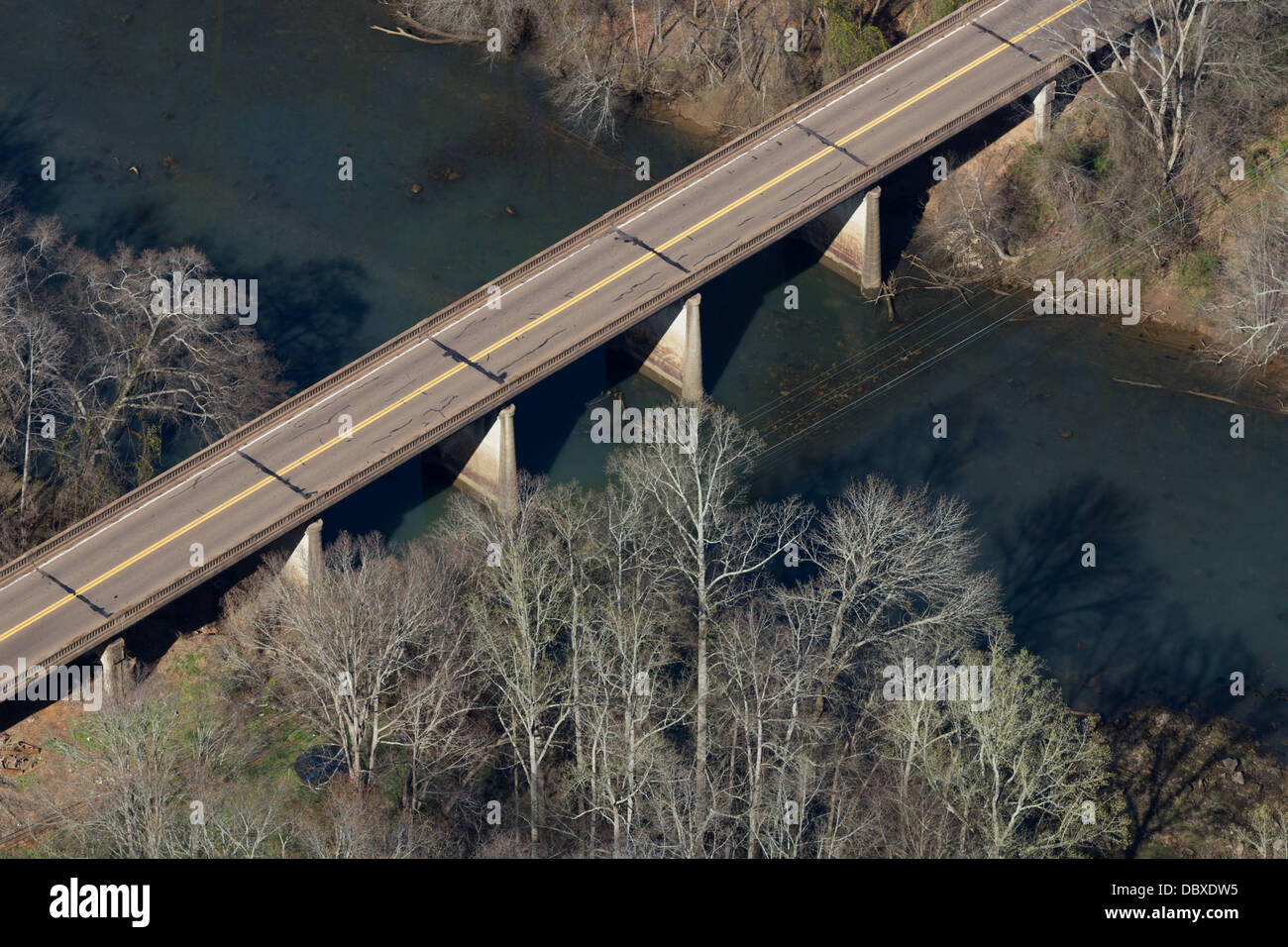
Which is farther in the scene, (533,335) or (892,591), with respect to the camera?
(533,335)

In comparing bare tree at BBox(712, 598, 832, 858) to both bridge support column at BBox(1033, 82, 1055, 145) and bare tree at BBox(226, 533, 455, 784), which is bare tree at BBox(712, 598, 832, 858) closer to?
bare tree at BBox(226, 533, 455, 784)

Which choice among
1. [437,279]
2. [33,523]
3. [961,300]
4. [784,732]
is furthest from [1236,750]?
[33,523]

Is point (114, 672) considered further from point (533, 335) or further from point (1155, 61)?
point (1155, 61)

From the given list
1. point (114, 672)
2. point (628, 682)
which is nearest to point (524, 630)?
point (628, 682)

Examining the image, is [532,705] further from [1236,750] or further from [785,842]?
[1236,750]

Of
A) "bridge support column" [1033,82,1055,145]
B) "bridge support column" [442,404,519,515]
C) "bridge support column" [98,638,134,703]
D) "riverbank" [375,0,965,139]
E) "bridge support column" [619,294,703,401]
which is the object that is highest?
"riverbank" [375,0,965,139]

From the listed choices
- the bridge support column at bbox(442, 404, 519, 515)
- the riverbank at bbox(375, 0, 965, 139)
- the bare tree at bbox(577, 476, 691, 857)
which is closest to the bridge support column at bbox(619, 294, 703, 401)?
the bridge support column at bbox(442, 404, 519, 515)
